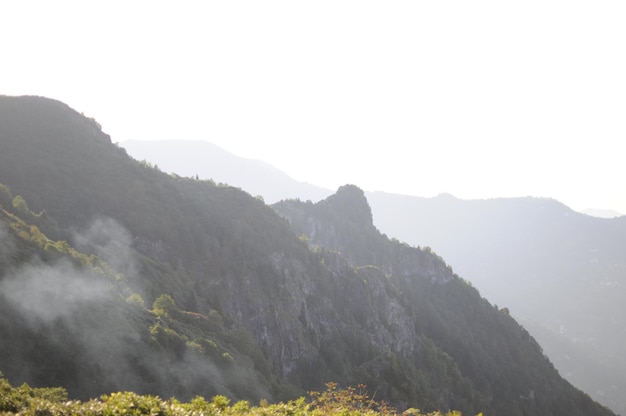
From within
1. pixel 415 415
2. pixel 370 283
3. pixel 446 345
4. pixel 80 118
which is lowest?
pixel 446 345

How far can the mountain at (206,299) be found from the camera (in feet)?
104

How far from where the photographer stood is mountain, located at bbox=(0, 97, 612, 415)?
31750mm

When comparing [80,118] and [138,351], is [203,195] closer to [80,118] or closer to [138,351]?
[80,118]

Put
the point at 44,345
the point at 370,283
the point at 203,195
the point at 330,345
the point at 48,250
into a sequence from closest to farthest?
1. the point at 44,345
2. the point at 48,250
3. the point at 330,345
4. the point at 203,195
5. the point at 370,283

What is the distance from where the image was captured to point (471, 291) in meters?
173

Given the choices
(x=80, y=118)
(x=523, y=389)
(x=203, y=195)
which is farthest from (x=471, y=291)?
(x=80, y=118)

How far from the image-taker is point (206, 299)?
214 feet

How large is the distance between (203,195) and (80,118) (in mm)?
30736

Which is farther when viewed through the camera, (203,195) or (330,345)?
(203,195)

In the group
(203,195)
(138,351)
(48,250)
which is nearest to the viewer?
(138,351)

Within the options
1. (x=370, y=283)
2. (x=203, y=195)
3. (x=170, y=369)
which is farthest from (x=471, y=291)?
(x=170, y=369)

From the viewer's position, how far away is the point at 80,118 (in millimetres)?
95500

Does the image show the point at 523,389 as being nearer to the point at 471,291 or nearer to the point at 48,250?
the point at 471,291

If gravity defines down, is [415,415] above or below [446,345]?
above
